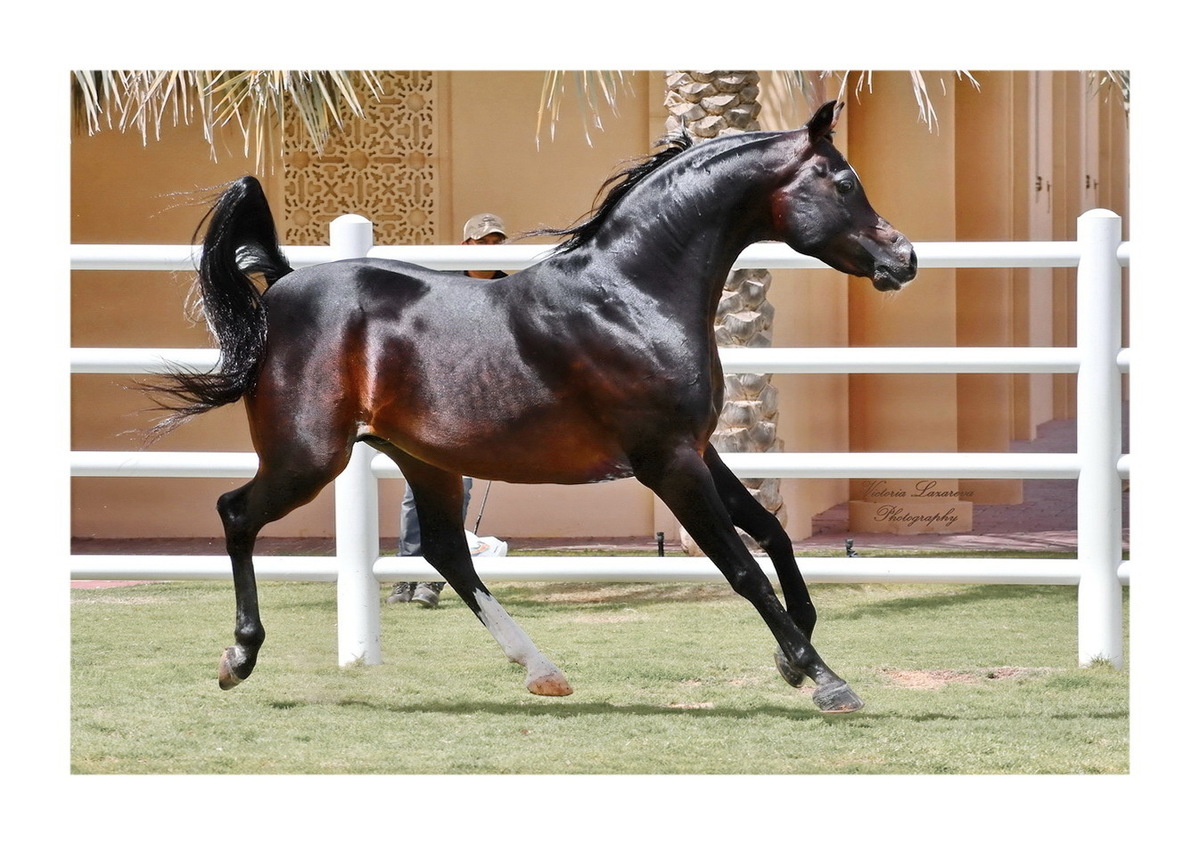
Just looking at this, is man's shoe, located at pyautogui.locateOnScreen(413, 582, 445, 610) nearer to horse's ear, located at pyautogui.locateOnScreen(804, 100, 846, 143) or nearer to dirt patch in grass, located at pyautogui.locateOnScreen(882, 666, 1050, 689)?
dirt patch in grass, located at pyautogui.locateOnScreen(882, 666, 1050, 689)

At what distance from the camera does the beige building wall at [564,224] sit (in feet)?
25.0

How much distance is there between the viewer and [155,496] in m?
7.19

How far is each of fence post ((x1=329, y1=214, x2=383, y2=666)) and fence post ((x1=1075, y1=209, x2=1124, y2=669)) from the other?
242 centimetres

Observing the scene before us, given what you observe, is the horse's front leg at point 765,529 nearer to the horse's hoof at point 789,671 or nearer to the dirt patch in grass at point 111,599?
the horse's hoof at point 789,671

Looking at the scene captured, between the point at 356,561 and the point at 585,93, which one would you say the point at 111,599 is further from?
the point at 585,93

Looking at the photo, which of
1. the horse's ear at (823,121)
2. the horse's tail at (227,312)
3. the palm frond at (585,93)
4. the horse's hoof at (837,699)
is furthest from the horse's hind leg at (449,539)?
the palm frond at (585,93)

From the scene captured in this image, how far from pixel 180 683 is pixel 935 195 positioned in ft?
16.8

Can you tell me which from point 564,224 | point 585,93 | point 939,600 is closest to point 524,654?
point 939,600

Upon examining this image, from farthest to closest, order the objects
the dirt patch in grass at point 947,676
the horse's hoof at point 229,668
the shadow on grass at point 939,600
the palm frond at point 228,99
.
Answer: the palm frond at point 228,99 → the shadow on grass at point 939,600 → the dirt patch in grass at point 947,676 → the horse's hoof at point 229,668

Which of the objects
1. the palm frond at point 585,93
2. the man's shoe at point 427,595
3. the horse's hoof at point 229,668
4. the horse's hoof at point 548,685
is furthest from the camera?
the palm frond at point 585,93

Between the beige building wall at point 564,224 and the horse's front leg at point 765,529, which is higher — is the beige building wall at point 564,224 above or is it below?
above

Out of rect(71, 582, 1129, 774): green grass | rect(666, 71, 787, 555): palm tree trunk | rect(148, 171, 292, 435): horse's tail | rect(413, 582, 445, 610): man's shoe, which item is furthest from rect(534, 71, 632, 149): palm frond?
rect(148, 171, 292, 435): horse's tail

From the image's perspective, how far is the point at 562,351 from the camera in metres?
4.02

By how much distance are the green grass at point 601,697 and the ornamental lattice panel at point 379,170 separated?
2.64m
